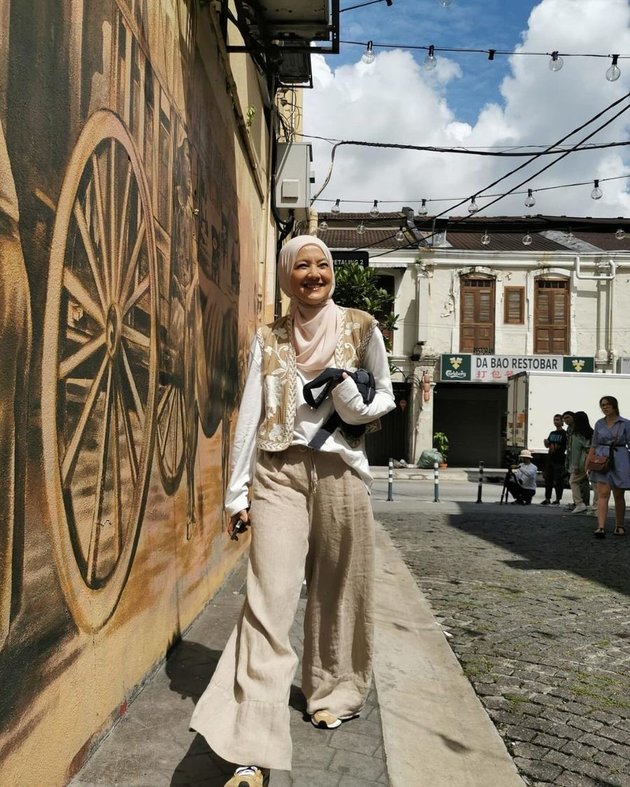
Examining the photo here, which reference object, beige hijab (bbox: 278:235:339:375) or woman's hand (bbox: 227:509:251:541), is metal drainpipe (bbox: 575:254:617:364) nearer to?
beige hijab (bbox: 278:235:339:375)

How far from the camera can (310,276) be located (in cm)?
298

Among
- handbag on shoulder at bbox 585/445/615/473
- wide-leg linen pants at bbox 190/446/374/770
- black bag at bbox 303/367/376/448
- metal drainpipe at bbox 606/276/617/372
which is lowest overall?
wide-leg linen pants at bbox 190/446/374/770

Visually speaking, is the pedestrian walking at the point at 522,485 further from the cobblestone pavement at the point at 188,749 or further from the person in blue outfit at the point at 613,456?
the cobblestone pavement at the point at 188,749

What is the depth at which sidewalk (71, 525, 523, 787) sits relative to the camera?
256 centimetres

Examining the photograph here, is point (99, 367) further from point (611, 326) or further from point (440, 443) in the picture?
point (611, 326)

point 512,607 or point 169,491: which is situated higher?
point 169,491

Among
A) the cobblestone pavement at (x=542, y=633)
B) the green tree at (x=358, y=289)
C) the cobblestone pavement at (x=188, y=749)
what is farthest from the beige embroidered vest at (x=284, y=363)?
the green tree at (x=358, y=289)

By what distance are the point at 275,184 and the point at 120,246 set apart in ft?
23.7

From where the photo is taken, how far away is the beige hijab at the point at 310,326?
2.96 meters

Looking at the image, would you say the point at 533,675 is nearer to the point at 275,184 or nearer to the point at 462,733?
the point at 462,733

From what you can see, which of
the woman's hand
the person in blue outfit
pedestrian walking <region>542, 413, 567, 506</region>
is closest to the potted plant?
pedestrian walking <region>542, 413, 567, 506</region>

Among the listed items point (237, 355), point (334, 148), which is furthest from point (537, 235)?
point (237, 355)

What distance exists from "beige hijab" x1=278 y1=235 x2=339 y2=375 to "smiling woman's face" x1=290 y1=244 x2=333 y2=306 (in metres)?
0.02

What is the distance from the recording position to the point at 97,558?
2576 mm
